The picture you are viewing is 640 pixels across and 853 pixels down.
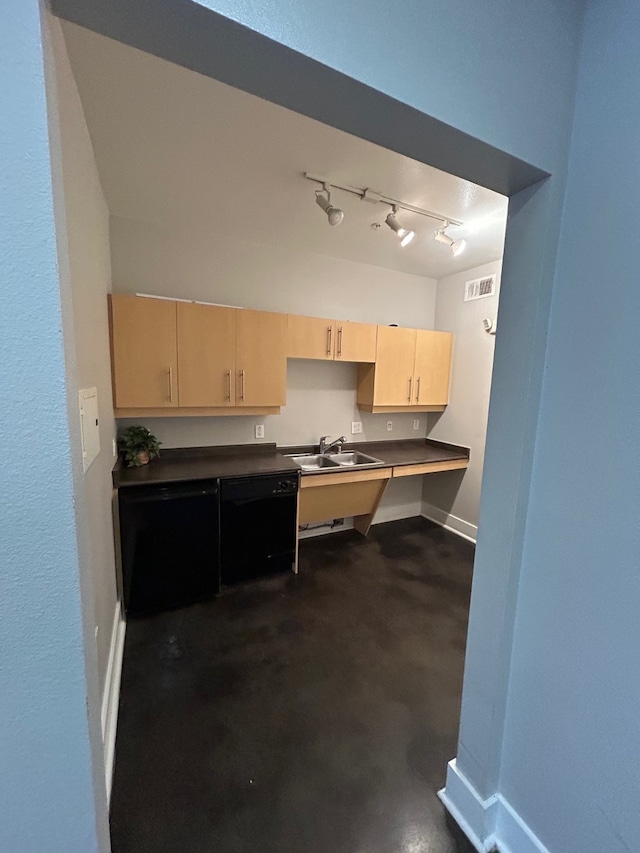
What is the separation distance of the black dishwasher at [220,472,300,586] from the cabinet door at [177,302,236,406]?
2.08 ft

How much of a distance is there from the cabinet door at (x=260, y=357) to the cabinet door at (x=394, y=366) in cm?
92

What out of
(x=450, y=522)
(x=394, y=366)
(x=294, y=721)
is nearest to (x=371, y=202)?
(x=394, y=366)

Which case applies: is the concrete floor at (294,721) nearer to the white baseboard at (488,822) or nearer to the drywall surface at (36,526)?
the white baseboard at (488,822)

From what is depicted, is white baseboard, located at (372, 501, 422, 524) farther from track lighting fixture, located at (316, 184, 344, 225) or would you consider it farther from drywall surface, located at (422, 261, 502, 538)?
track lighting fixture, located at (316, 184, 344, 225)

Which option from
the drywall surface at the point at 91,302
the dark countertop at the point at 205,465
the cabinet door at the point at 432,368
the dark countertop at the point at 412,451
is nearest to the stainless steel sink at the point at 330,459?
the dark countertop at the point at 412,451

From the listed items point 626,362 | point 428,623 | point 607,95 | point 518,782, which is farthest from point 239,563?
point 607,95

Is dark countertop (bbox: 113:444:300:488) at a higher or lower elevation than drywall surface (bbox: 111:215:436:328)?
lower

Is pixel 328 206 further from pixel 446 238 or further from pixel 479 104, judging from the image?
pixel 479 104

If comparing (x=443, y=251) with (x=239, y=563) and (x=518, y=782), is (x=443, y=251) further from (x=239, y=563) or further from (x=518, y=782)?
(x=518, y=782)

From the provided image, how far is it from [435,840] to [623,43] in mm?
2354

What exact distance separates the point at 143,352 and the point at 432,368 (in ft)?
8.30

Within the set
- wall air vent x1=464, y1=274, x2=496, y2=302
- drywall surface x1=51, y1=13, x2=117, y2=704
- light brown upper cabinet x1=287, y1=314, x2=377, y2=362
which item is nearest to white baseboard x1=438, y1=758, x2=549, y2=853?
drywall surface x1=51, y1=13, x2=117, y2=704

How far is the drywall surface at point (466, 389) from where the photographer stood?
10.6 feet

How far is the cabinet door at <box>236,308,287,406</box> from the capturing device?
254 centimetres
